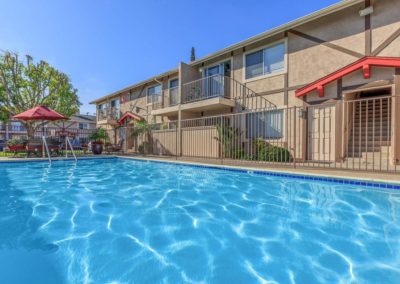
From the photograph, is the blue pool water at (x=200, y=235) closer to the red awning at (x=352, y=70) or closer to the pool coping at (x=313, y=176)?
the pool coping at (x=313, y=176)

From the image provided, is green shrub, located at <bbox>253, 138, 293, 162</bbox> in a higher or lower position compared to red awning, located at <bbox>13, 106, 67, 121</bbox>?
lower

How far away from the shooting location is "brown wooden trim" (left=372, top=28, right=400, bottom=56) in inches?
324

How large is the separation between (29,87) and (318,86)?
2025 centimetres

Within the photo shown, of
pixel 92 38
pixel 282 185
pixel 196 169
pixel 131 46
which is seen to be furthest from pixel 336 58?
pixel 92 38

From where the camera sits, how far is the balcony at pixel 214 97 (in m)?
12.3

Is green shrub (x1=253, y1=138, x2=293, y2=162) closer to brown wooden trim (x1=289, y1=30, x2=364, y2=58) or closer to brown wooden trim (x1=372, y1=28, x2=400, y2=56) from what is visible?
brown wooden trim (x1=289, y1=30, x2=364, y2=58)

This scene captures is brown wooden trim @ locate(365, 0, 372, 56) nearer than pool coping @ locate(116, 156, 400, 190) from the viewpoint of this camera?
No

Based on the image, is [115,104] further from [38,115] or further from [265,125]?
[265,125]

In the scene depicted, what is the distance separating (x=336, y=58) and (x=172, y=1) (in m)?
9.10

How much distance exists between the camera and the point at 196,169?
966 centimetres

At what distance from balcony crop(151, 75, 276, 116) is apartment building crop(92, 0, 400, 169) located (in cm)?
6

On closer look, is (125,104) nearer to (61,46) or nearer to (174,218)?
(61,46)

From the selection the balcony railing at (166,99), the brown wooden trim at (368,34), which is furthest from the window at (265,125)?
the balcony railing at (166,99)

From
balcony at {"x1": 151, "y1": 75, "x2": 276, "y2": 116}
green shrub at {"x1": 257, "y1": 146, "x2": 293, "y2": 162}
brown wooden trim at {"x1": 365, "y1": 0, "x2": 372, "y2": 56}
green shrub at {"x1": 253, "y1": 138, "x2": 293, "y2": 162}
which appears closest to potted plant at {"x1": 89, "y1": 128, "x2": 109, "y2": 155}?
balcony at {"x1": 151, "y1": 75, "x2": 276, "y2": 116}
